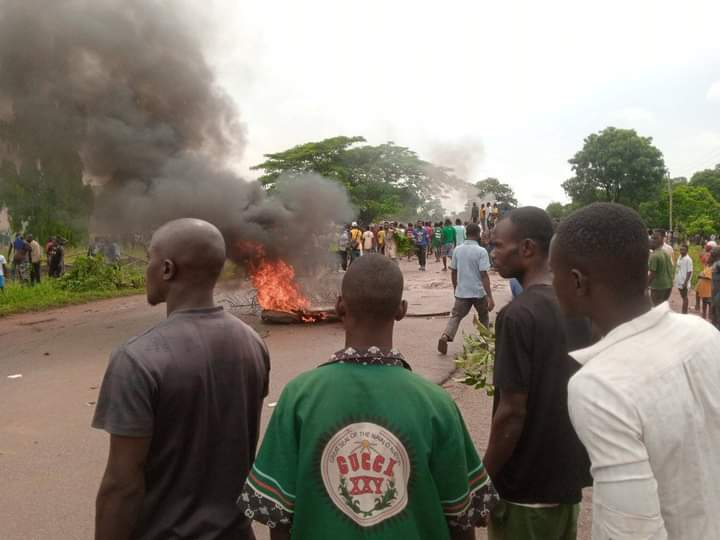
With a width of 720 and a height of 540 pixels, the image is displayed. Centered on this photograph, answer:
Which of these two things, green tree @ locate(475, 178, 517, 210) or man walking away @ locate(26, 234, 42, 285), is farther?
green tree @ locate(475, 178, 517, 210)

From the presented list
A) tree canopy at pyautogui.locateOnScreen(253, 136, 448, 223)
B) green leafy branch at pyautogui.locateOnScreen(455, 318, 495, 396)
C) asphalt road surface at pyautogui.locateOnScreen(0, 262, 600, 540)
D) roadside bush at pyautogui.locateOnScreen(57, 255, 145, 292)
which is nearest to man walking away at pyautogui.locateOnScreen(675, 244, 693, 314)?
asphalt road surface at pyautogui.locateOnScreen(0, 262, 600, 540)

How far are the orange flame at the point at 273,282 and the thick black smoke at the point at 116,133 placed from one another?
0.26 meters

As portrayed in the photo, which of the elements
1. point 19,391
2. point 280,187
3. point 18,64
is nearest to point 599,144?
point 280,187

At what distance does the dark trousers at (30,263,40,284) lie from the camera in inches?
619

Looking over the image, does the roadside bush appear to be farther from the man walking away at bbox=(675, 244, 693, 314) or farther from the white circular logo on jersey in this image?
the white circular logo on jersey

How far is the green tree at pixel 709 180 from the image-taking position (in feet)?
177

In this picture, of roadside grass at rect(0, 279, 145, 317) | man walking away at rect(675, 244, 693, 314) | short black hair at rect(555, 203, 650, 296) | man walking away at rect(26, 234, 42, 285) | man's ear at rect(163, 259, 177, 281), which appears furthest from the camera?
man walking away at rect(26, 234, 42, 285)

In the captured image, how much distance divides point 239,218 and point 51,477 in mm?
7389

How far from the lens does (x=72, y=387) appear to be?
20.6 feet

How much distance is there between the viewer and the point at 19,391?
20.3 ft

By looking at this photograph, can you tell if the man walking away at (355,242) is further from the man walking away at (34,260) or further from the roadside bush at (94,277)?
the man walking away at (34,260)

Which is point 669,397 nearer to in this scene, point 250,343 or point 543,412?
point 543,412

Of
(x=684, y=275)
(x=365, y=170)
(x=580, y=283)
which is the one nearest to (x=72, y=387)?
(x=580, y=283)

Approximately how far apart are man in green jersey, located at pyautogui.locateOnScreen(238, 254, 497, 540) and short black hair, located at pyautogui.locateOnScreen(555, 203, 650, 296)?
0.52 meters
